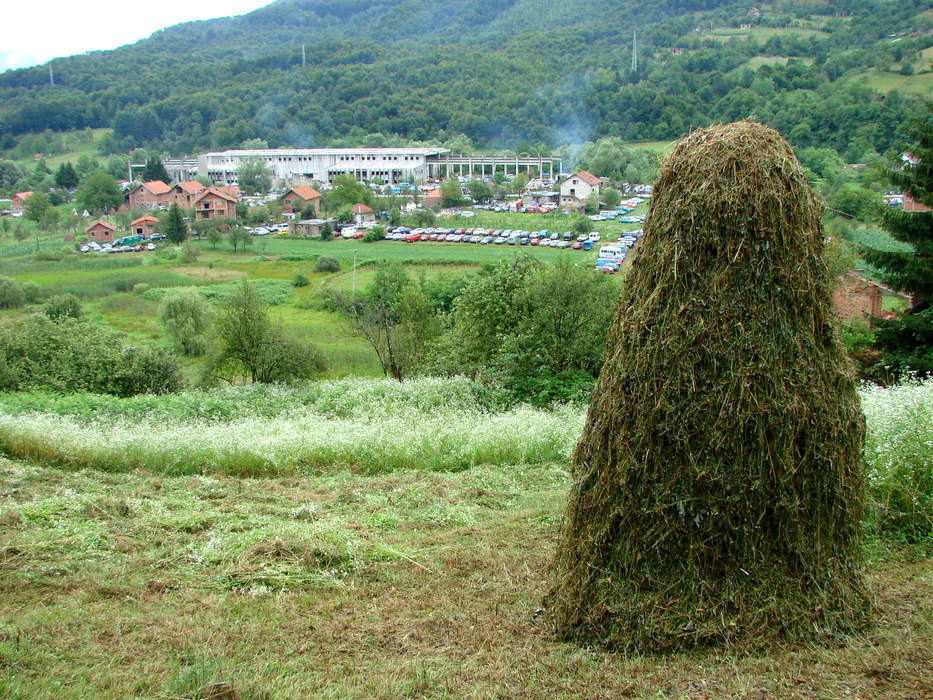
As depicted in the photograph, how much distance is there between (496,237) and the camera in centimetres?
6297

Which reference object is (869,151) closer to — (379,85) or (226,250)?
(226,250)

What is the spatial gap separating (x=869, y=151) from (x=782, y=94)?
27939 mm

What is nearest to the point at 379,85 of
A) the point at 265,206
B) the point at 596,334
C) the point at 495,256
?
the point at 265,206

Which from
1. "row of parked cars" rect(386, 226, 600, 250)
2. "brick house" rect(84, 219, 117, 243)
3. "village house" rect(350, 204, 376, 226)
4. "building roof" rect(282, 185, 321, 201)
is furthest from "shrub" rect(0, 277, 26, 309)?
"building roof" rect(282, 185, 321, 201)

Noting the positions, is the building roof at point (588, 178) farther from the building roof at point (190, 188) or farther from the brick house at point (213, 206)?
the building roof at point (190, 188)

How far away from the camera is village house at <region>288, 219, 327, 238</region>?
7556 centimetres

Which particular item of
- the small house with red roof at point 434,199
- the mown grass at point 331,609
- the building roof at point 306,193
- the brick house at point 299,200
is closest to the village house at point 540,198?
the small house with red roof at point 434,199

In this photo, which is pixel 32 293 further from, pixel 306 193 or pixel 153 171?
pixel 153 171

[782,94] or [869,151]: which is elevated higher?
[782,94]

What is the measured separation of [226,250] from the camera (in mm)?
67875

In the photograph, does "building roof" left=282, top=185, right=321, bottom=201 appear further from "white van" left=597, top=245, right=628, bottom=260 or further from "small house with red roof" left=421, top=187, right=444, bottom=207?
"white van" left=597, top=245, right=628, bottom=260

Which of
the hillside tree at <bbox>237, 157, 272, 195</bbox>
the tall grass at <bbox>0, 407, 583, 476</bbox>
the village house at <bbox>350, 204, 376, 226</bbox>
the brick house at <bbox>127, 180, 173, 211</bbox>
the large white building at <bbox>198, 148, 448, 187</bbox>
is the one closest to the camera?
the tall grass at <bbox>0, 407, 583, 476</bbox>

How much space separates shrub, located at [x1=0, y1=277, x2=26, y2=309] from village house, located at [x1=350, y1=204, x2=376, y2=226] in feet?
123

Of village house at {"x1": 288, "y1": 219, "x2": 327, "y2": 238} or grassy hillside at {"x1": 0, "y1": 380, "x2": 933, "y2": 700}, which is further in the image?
village house at {"x1": 288, "y1": 219, "x2": 327, "y2": 238}
